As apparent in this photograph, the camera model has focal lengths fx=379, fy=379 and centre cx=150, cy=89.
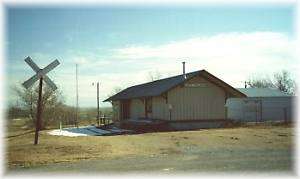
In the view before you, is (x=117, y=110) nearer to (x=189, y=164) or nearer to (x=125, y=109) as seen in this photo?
(x=125, y=109)

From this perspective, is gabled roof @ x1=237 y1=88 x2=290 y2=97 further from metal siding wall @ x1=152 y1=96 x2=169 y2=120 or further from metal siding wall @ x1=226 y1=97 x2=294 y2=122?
metal siding wall @ x1=152 y1=96 x2=169 y2=120

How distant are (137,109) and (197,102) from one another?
7402 mm

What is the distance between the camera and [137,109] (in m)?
33.1

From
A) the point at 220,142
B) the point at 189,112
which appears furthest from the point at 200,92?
the point at 220,142

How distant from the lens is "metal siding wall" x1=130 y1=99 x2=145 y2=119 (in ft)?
103

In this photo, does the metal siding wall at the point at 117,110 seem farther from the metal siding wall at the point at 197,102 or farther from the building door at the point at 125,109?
the metal siding wall at the point at 197,102

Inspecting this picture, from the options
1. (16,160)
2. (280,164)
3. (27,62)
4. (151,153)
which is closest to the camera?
(280,164)

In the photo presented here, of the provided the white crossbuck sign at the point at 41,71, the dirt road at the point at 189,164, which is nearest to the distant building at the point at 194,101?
the white crossbuck sign at the point at 41,71

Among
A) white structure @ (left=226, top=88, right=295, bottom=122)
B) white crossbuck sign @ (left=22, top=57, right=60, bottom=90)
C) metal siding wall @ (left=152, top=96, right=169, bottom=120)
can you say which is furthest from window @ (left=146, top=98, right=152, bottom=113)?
white crossbuck sign @ (left=22, top=57, right=60, bottom=90)

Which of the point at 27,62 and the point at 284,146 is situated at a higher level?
the point at 27,62

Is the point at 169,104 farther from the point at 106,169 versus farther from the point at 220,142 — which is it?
the point at 106,169

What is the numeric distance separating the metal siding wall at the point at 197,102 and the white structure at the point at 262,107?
34.1 feet

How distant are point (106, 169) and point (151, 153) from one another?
11.8ft

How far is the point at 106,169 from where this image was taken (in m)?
10.2
